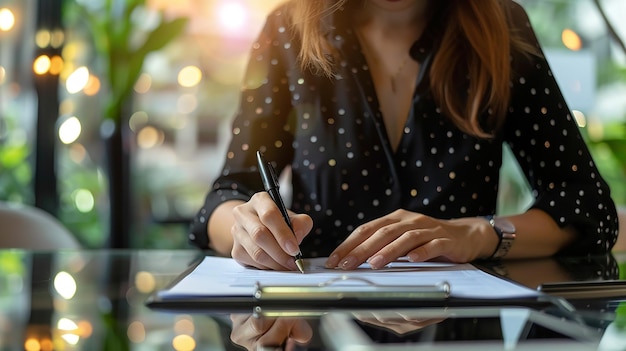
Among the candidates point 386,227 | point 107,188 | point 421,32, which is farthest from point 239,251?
point 107,188

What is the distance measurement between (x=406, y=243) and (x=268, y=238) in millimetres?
149

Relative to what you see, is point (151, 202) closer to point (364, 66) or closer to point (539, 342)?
point (364, 66)

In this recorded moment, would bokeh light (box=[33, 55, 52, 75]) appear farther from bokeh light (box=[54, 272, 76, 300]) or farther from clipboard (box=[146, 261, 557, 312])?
clipboard (box=[146, 261, 557, 312])

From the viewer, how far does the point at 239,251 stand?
746 millimetres

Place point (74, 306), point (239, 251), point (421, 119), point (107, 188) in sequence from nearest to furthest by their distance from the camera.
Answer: point (74, 306), point (239, 251), point (421, 119), point (107, 188)

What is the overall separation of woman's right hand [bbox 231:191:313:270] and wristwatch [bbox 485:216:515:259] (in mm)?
275

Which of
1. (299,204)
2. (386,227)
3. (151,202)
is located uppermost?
(386,227)

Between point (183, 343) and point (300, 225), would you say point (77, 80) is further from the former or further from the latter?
point (183, 343)

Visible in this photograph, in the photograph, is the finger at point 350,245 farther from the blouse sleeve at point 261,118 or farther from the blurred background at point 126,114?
the blurred background at point 126,114

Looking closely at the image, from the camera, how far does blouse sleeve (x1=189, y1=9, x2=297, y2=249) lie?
101 centimetres

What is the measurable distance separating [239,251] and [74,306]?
221 mm

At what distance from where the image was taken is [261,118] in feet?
3.59

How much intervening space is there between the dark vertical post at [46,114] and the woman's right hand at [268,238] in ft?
5.81

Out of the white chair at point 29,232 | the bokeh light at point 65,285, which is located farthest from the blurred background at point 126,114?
the bokeh light at point 65,285
